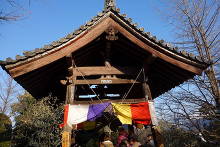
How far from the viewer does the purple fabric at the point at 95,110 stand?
5.24 metres

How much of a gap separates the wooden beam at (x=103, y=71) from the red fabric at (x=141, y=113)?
1.16 meters

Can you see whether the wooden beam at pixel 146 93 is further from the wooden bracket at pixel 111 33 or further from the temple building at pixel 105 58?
the wooden bracket at pixel 111 33

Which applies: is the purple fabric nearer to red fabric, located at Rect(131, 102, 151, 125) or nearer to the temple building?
the temple building

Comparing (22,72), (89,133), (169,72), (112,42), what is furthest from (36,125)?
(169,72)

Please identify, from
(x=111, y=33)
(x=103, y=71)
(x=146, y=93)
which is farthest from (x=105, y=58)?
(x=146, y=93)

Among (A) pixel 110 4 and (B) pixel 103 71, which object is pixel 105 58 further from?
(A) pixel 110 4

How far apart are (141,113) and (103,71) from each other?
1737 millimetres

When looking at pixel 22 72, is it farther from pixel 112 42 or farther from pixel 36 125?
pixel 36 125

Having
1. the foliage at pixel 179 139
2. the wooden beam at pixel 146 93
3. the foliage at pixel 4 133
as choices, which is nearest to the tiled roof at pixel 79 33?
the wooden beam at pixel 146 93

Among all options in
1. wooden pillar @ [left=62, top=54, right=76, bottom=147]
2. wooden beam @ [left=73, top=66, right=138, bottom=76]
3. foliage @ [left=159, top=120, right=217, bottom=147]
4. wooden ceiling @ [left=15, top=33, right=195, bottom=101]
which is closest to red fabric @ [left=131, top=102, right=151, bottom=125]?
wooden ceiling @ [left=15, top=33, right=195, bottom=101]

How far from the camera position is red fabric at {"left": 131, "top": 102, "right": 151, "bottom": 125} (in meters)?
5.38

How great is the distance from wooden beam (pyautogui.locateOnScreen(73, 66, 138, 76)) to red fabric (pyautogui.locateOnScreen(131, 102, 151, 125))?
1160 mm

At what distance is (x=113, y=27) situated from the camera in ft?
18.7

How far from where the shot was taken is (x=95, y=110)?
5344 mm
